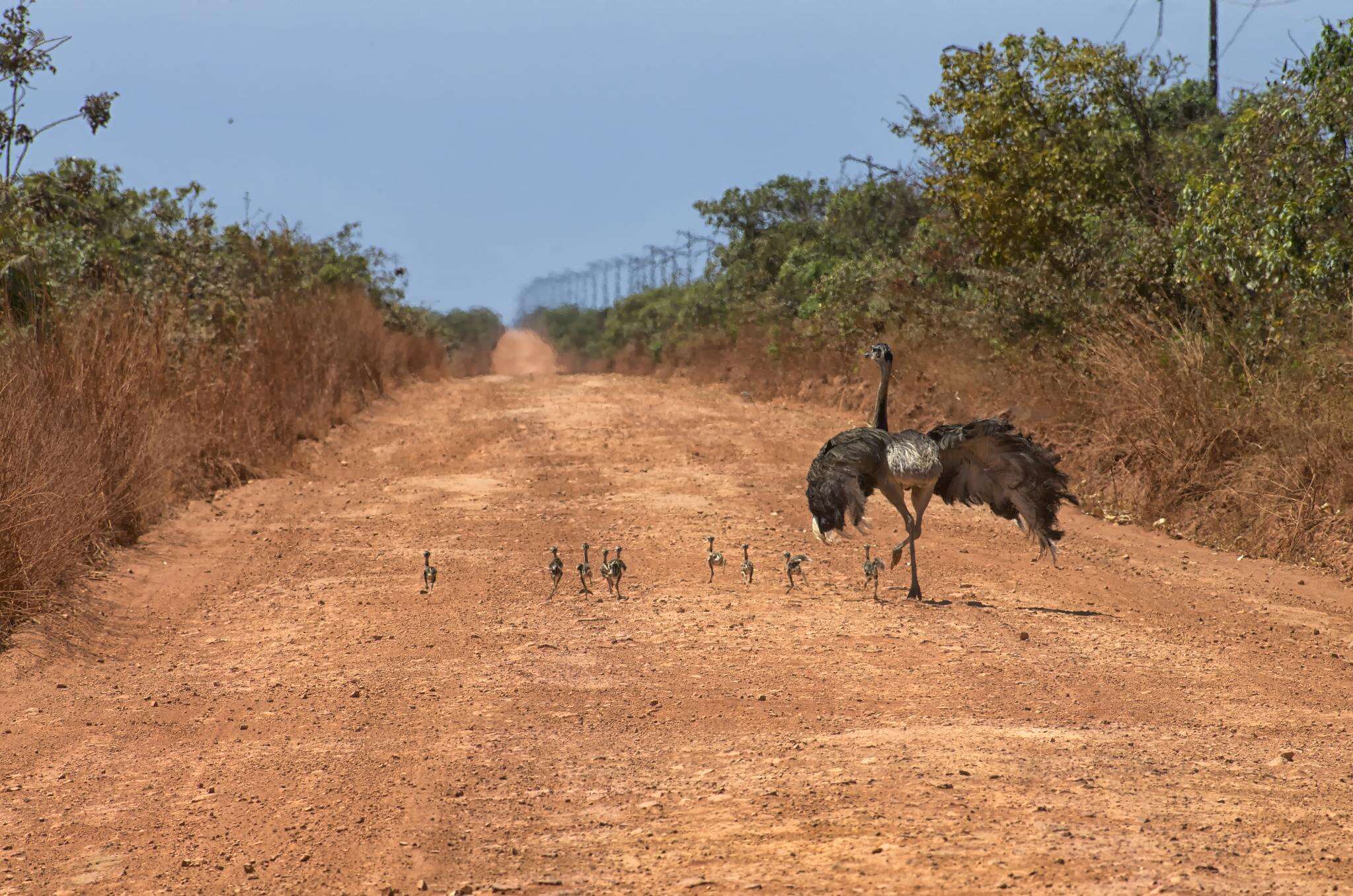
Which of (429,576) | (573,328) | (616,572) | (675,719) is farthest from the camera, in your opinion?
(573,328)

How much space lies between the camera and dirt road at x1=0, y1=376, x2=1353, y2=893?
15.2 ft

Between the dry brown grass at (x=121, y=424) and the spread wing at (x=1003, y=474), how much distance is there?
5990 mm

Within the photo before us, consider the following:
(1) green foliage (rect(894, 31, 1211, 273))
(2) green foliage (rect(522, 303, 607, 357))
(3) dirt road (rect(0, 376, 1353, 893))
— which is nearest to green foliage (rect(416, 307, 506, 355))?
(2) green foliage (rect(522, 303, 607, 357))

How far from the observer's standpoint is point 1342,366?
1174 centimetres

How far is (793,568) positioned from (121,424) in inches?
243

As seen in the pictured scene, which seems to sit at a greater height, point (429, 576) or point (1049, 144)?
point (1049, 144)

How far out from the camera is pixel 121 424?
38.3 ft

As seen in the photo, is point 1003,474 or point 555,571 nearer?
point 1003,474

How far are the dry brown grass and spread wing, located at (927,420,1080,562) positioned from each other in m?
5.99

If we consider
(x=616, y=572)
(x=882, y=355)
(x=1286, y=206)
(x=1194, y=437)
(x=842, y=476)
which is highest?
(x=1286, y=206)

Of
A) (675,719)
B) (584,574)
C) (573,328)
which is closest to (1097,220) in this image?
(584,574)

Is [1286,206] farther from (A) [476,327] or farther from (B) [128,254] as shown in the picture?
(A) [476,327]

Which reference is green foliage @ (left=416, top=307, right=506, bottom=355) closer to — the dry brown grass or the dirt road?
the dry brown grass

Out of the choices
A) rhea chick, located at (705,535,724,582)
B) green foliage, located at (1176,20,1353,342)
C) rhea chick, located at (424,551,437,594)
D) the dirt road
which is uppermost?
green foliage, located at (1176,20,1353,342)
